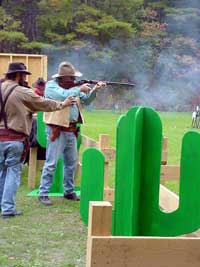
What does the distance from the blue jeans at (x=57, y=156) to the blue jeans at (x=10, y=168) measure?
0.50 metres

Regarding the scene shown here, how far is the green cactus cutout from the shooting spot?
7.79 ft

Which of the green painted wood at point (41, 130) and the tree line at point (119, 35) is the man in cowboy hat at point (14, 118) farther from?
the tree line at point (119, 35)

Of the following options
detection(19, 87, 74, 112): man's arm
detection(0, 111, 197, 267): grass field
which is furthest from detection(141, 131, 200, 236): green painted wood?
detection(19, 87, 74, 112): man's arm

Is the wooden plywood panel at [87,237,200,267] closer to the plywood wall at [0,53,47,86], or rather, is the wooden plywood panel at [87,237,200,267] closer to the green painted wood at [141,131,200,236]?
the green painted wood at [141,131,200,236]

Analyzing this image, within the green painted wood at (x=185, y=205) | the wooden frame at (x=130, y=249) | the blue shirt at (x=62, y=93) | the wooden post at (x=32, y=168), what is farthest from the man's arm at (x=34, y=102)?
the wooden frame at (x=130, y=249)

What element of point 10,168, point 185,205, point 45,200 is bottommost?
point 45,200

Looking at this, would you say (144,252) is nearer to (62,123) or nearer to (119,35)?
(62,123)

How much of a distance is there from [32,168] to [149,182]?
4.24 metres

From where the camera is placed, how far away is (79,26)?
2722 centimetres

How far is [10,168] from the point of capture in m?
5.18

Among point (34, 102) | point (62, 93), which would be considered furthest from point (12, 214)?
point (62, 93)

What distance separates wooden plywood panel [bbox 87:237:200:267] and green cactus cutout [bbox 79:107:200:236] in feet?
1.75

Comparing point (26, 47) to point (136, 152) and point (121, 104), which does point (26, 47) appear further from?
point (136, 152)

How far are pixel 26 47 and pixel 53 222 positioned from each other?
22040mm
